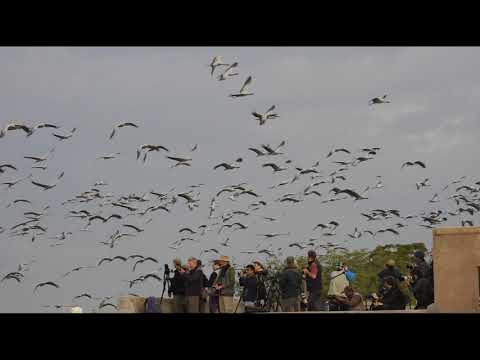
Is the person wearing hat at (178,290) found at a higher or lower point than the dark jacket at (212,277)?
lower

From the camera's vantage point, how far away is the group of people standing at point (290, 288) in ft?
55.8

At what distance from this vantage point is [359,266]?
85.8 meters

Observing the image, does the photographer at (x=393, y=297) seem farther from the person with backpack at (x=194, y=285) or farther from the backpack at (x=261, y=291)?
the person with backpack at (x=194, y=285)

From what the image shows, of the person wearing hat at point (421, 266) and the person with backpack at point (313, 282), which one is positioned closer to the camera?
the person wearing hat at point (421, 266)

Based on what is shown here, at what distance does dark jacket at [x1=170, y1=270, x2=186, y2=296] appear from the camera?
57.8 feet

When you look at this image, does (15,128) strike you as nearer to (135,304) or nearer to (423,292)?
(135,304)

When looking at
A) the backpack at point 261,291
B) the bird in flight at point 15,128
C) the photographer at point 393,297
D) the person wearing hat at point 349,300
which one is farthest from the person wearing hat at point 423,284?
the bird in flight at point 15,128

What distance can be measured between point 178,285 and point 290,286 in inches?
73.4

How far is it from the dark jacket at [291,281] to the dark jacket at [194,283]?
1.29 metres

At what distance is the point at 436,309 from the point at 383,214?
25071mm

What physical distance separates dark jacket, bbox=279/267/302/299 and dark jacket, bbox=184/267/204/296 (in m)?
1.29
